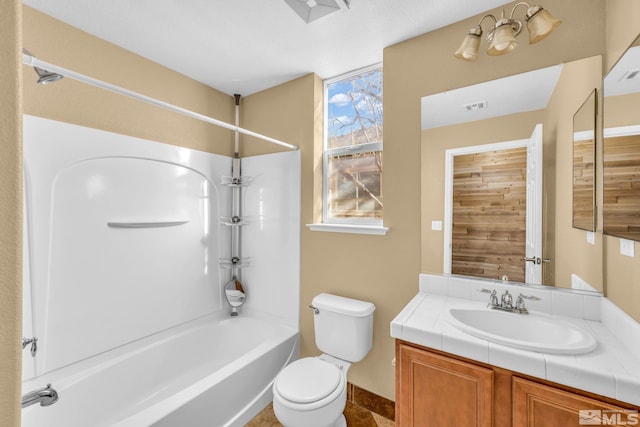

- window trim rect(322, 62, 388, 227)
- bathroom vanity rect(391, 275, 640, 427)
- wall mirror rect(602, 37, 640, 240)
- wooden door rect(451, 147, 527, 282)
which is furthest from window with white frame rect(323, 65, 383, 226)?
wall mirror rect(602, 37, 640, 240)

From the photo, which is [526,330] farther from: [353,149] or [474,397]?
[353,149]

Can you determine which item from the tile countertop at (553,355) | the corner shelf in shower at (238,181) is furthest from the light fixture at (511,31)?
the corner shelf in shower at (238,181)

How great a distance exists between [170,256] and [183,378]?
93cm

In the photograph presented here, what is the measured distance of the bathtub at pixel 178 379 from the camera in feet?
4.76

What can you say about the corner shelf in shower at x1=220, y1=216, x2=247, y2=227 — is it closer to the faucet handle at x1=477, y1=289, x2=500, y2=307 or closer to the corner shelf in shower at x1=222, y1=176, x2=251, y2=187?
the corner shelf in shower at x1=222, y1=176, x2=251, y2=187

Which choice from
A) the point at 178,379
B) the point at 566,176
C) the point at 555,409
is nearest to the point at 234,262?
the point at 178,379

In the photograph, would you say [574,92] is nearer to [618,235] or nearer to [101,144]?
[618,235]

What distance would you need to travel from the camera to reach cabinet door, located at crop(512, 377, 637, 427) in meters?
0.87

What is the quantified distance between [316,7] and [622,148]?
61.3 inches

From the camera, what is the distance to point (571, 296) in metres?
1.32

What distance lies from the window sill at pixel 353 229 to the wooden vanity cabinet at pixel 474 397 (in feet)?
2.55

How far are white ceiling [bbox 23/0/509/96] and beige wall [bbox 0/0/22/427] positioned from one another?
1415 millimetres

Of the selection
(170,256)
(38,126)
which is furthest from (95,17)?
(170,256)

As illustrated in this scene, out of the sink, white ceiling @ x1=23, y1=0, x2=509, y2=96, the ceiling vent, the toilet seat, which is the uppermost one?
white ceiling @ x1=23, y1=0, x2=509, y2=96
